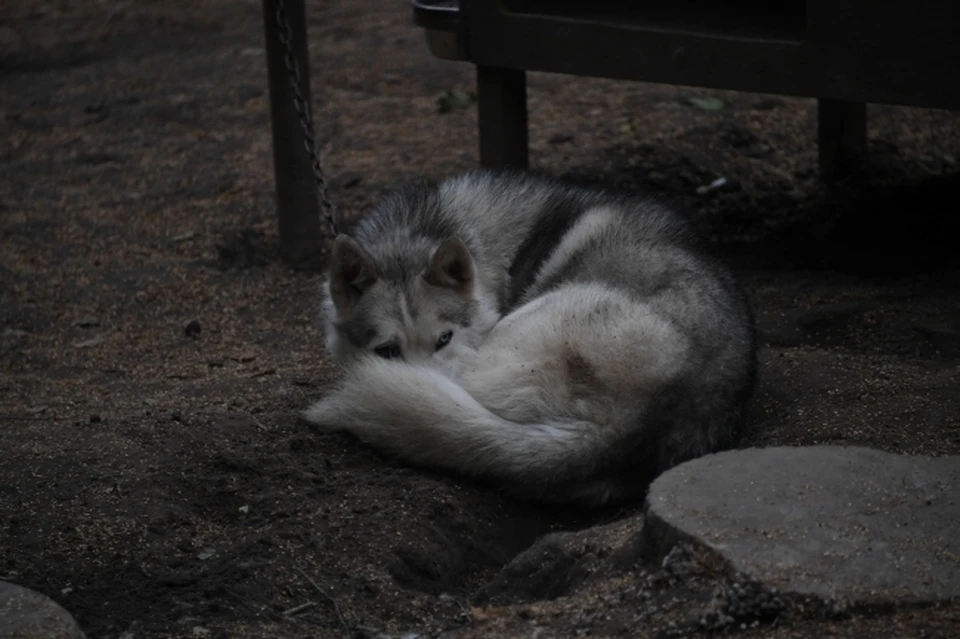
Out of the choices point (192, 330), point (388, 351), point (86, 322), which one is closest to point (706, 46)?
point (388, 351)

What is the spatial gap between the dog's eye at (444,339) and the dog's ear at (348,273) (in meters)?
0.32

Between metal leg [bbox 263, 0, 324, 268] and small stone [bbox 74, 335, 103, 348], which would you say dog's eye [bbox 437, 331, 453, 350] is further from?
metal leg [bbox 263, 0, 324, 268]

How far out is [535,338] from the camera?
4.38m

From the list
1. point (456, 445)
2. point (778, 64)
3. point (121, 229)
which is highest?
point (778, 64)

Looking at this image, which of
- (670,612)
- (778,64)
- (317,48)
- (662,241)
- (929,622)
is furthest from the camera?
(317,48)

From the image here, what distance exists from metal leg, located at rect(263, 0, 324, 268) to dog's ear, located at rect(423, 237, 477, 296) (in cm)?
249

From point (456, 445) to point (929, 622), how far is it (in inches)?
64.4

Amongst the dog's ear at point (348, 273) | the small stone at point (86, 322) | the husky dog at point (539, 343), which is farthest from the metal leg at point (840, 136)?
the small stone at point (86, 322)

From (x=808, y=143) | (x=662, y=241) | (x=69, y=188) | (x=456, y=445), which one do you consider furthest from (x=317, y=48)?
(x=456, y=445)

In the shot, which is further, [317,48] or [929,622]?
[317,48]

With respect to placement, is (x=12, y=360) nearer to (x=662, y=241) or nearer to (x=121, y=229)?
(x=121, y=229)

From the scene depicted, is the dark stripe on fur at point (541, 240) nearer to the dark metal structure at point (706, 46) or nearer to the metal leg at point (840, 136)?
the dark metal structure at point (706, 46)

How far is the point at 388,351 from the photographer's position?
15.1 feet

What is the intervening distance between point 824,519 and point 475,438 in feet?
3.83
